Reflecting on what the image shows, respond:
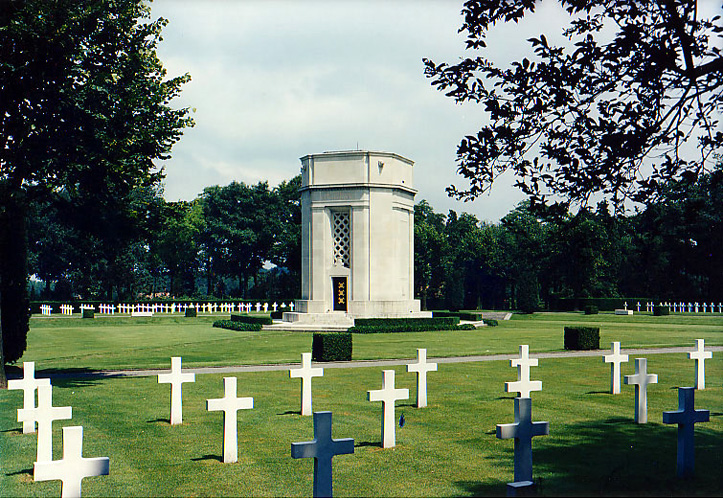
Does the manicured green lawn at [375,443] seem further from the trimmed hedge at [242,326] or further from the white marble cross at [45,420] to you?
the trimmed hedge at [242,326]

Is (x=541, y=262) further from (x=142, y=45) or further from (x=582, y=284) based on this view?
(x=142, y=45)

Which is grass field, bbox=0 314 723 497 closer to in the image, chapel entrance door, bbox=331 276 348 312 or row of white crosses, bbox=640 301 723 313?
chapel entrance door, bbox=331 276 348 312

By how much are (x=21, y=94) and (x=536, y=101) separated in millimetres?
11455

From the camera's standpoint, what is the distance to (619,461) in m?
8.86

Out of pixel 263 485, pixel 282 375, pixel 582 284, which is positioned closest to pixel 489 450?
pixel 263 485

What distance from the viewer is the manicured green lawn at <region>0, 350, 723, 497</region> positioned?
7781mm

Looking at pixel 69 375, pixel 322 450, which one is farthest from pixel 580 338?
pixel 322 450

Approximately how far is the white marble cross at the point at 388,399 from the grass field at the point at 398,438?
0.71 feet

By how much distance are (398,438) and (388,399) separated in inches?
45.2

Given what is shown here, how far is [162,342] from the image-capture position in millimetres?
31734

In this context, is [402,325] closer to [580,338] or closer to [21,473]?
[580,338]

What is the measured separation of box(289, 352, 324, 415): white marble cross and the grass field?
1.37 ft

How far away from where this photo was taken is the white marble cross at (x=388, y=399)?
9.35 m

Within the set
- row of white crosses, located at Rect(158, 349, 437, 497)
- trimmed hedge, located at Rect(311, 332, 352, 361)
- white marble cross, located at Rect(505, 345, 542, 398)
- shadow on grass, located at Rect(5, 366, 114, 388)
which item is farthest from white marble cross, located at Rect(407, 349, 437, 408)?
trimmed hedge, located at Rect(311, 332, 352, 361)
